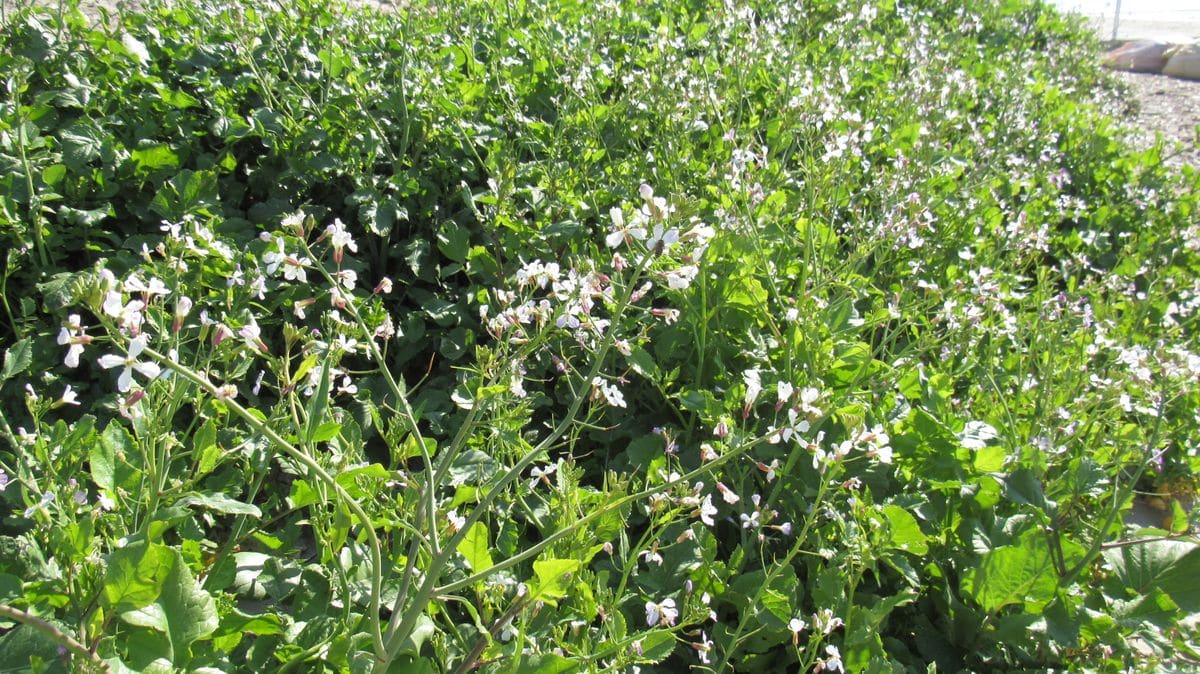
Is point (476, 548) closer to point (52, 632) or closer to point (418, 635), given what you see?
point (418, 635)

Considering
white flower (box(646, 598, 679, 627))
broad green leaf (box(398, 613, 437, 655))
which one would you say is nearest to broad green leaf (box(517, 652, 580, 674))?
broad green leaf (box(398, 613, 437, 655))

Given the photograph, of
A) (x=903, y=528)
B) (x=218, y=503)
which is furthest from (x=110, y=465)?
(x=903, y=528)

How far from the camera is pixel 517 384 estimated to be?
63.6 inches

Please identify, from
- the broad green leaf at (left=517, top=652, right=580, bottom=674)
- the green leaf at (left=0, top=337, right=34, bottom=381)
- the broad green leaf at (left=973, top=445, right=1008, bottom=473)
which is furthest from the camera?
the broad green leaf at (left=973, top=445, right=1008, bottom=473)

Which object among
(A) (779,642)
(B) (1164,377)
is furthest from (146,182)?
(B) (1164,377)

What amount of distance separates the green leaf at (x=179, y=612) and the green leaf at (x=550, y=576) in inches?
19.4

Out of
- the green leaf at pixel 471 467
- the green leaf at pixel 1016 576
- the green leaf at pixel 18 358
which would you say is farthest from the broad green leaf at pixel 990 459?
the green leaf at pixel 18 358

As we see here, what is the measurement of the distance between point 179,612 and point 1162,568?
212cm

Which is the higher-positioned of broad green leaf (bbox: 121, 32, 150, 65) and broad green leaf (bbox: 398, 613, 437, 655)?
broad green leaf (bbox: 121, 32, 150, 65)

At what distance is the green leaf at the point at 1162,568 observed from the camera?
6.85 feet

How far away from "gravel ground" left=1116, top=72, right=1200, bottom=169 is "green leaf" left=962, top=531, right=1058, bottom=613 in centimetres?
485

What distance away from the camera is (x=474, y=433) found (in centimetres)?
214

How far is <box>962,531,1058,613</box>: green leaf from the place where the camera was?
6.70ft

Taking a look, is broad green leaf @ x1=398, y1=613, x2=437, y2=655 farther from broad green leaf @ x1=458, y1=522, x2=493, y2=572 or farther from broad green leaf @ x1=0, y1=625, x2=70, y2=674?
broad green leaf @ x1=0, y1=625, x2=70, y2=674
